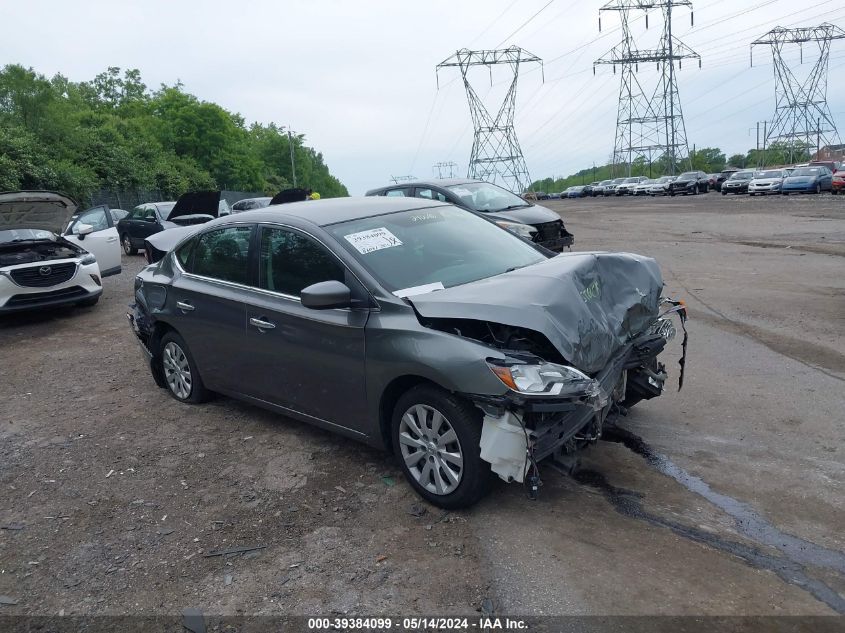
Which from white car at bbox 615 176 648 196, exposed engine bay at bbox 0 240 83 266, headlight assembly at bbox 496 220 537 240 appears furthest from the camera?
white car at bbox 615 176 648 196

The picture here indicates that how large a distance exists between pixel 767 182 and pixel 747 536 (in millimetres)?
38071

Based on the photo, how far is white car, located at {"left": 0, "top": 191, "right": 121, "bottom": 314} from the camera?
31.9 ft

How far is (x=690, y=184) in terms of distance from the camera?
46.3 meters

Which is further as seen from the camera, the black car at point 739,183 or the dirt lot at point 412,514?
the black car at point 739,183

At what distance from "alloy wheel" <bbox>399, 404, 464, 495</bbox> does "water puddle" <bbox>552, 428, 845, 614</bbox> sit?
91 cm

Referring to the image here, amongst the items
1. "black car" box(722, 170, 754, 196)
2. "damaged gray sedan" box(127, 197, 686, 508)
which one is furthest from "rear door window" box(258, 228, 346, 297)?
"black car" box(722, 170, 754, 196)

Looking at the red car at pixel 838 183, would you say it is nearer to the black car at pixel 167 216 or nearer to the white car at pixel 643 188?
the white car at pixel 643 188

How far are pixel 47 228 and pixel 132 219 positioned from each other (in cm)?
902

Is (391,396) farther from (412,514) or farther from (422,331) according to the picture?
(412,514)

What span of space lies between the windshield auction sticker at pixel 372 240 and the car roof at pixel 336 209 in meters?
0.23

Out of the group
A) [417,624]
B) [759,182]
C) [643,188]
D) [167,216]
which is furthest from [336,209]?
[643,188]

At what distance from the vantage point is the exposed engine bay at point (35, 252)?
Answer: 9.98 meters

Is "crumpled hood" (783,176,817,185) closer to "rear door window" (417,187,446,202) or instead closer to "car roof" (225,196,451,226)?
"rear door window" (417,187,446,202)

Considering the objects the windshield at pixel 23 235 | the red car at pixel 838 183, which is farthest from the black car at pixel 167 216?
the red car at pixel 838 183
